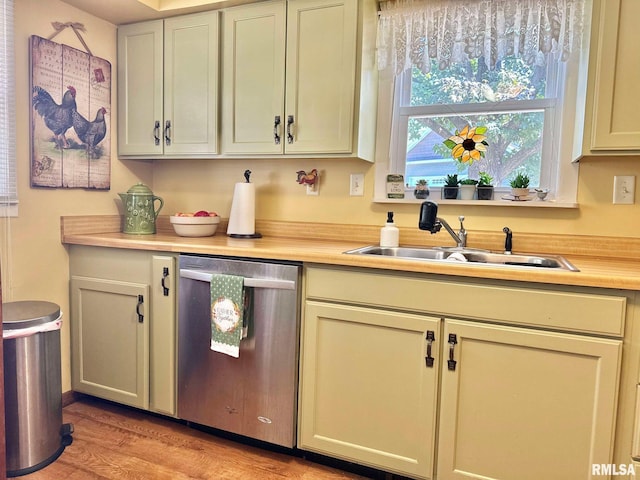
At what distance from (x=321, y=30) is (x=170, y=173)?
1.31 metres

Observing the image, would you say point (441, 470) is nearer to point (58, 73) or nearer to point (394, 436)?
point (394, 436)

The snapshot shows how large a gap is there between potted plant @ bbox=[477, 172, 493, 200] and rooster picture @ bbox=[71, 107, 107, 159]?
202 cm

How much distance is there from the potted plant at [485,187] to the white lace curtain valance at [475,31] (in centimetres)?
50

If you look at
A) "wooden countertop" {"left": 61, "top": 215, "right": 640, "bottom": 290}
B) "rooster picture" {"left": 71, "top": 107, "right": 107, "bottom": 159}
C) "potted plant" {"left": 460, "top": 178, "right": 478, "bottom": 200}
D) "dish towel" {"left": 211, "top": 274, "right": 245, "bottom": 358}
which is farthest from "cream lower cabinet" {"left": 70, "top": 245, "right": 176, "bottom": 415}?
"potted plant" {"left": 460, "top": 178, "right": 478, "bottom": 200}

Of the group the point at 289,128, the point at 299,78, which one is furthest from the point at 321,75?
the point at 289,128

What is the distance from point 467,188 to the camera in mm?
2051

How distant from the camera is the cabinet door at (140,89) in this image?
2.32 meters

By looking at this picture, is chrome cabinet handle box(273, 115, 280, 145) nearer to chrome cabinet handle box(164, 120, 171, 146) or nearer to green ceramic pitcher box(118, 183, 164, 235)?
chrome cabinet handle box(164, 120, 171, 146)

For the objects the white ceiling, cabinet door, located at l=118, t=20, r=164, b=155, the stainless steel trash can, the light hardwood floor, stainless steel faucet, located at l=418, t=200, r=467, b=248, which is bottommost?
the light hardwood floor

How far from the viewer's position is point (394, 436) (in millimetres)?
1598

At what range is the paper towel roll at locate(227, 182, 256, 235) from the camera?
225 centimetres

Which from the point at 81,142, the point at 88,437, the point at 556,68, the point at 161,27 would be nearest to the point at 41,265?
the point at 81,142

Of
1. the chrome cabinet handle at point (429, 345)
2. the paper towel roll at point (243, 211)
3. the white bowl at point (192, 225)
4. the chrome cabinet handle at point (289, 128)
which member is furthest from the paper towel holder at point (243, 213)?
the chrome cabinet handle at point (429, 345)

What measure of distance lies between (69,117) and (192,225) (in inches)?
32.4
